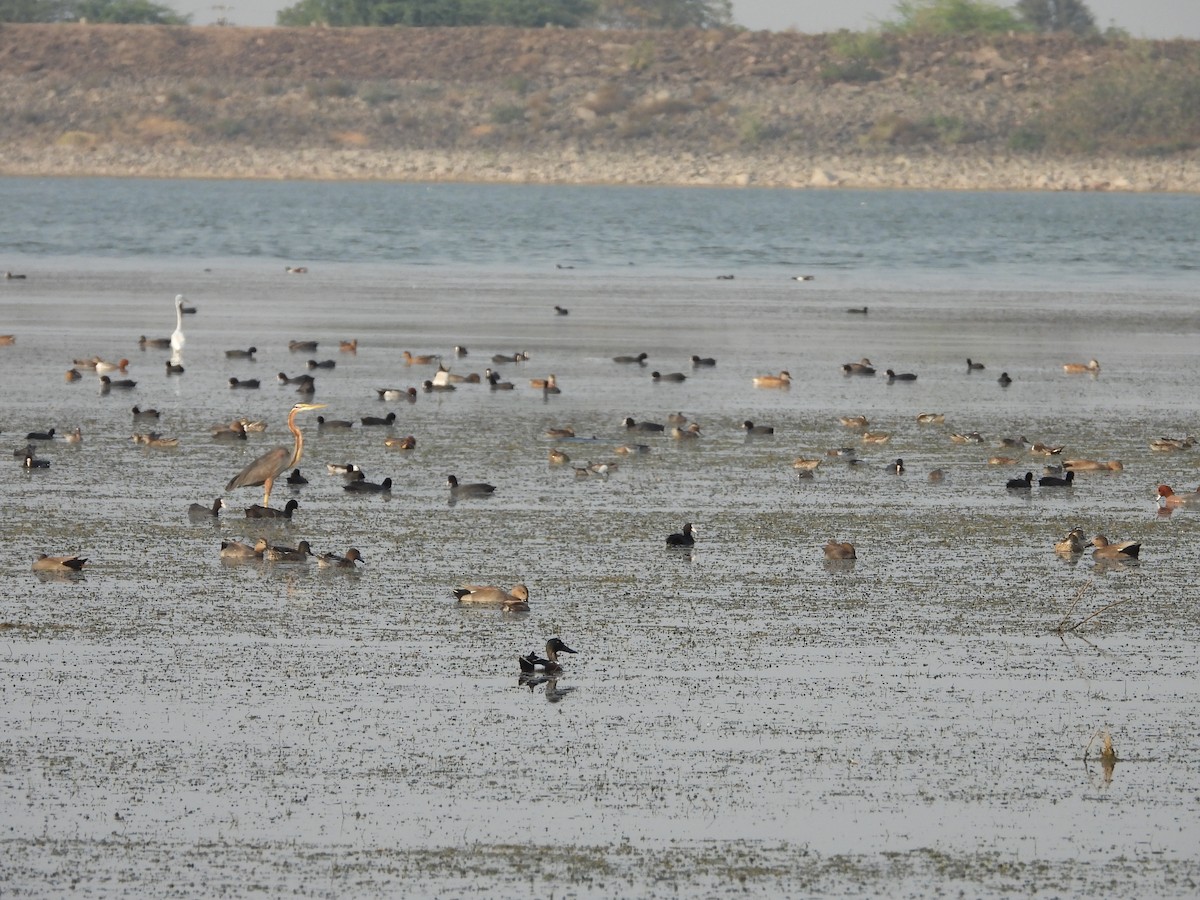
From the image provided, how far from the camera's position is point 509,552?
14.1m

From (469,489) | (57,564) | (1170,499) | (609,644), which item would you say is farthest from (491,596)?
(1170,499)

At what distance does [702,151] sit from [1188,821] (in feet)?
320

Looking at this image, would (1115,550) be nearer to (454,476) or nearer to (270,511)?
(454,476)

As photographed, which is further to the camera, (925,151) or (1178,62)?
(1178,62)

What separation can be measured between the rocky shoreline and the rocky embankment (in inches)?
4.4

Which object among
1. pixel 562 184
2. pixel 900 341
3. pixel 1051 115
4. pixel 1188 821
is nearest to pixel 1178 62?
pixel 1051 115

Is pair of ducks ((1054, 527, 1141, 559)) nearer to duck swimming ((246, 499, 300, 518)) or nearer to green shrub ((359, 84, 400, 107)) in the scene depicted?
duck swimming ((246, 499, 300, 518))

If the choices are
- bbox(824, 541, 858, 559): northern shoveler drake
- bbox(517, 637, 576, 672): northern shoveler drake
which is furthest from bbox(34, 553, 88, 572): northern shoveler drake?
bbox(824, 541, 858, 559): northern shoveler drake

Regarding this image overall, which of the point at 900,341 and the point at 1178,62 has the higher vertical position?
the point at 1178,62

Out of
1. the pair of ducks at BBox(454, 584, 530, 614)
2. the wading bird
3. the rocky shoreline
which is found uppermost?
the rocky shoreline

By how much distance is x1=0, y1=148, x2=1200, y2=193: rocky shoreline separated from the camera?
3989 inches

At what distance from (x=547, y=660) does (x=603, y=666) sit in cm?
40

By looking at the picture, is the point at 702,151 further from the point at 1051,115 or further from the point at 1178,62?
the point at 1178,62

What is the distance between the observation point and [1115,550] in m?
14.2
